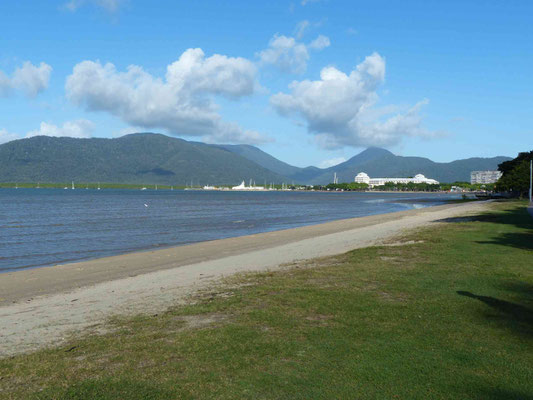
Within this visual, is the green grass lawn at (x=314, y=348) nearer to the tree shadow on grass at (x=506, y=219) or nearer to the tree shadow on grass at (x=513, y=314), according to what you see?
the tree shadow on grass at (x=513, y=314)

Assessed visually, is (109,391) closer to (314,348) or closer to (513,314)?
(314,348)

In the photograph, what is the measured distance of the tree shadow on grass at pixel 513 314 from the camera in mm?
7014

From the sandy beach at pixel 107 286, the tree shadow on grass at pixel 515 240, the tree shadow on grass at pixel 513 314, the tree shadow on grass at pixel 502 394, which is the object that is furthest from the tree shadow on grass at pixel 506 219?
the tree shadow on grass at pixel 502 394

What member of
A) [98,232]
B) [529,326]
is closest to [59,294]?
[529,326]

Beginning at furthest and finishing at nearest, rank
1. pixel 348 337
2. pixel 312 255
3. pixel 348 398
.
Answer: pixel 312 255 < pixel 348 337 < pixel 348 398

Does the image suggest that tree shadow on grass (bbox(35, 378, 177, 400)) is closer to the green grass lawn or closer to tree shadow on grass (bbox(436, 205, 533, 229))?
the green grass lawn

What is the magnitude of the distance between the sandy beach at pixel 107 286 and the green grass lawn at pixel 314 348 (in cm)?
93

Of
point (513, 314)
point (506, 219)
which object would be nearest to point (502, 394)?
point (513, 314)

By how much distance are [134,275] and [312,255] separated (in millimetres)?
7162

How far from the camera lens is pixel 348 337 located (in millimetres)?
6691

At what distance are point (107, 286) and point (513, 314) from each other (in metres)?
10.6

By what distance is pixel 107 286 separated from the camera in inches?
509

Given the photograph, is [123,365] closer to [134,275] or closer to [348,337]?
[348,337]

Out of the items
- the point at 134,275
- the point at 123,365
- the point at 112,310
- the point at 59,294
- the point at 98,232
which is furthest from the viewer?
the point at 98,232
